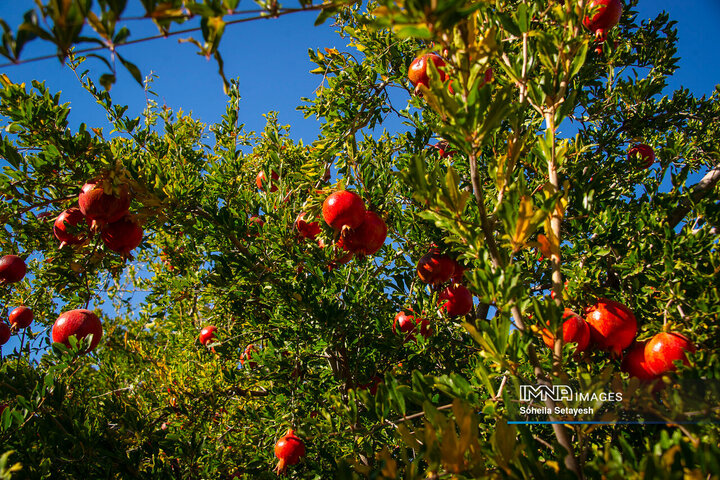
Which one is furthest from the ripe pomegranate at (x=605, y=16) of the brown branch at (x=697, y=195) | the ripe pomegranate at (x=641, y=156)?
the brown branch at (x=697, y=195)

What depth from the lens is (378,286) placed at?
2.27 metres

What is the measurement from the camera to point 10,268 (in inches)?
78.2

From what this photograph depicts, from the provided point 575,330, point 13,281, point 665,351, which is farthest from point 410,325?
point 13,281

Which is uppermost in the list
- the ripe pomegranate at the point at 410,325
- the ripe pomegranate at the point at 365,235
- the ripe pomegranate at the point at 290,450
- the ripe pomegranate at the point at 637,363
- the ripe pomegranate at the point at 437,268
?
the ripe pomegranate at the point at 365,235

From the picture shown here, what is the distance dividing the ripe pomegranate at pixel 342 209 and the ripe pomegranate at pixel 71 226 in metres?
1.05

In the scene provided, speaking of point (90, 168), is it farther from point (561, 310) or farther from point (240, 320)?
point (561, 310)

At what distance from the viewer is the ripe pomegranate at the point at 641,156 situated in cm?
234

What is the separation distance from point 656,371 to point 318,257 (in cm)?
134

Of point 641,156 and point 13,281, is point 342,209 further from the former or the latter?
point 641,156

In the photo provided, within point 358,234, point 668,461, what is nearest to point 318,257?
point 358,234

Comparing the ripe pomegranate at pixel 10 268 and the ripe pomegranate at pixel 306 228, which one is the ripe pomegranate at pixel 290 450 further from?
the ripe pomegranate at pixel 10 268

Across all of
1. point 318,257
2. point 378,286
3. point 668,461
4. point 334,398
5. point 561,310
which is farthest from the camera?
point 378,286

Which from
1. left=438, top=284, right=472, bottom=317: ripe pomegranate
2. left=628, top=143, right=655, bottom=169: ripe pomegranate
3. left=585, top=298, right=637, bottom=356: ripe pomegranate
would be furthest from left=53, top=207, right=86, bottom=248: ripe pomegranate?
left=628, top=143, right=655, bottom=169: ripe pomegranate

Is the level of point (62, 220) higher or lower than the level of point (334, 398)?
higher
